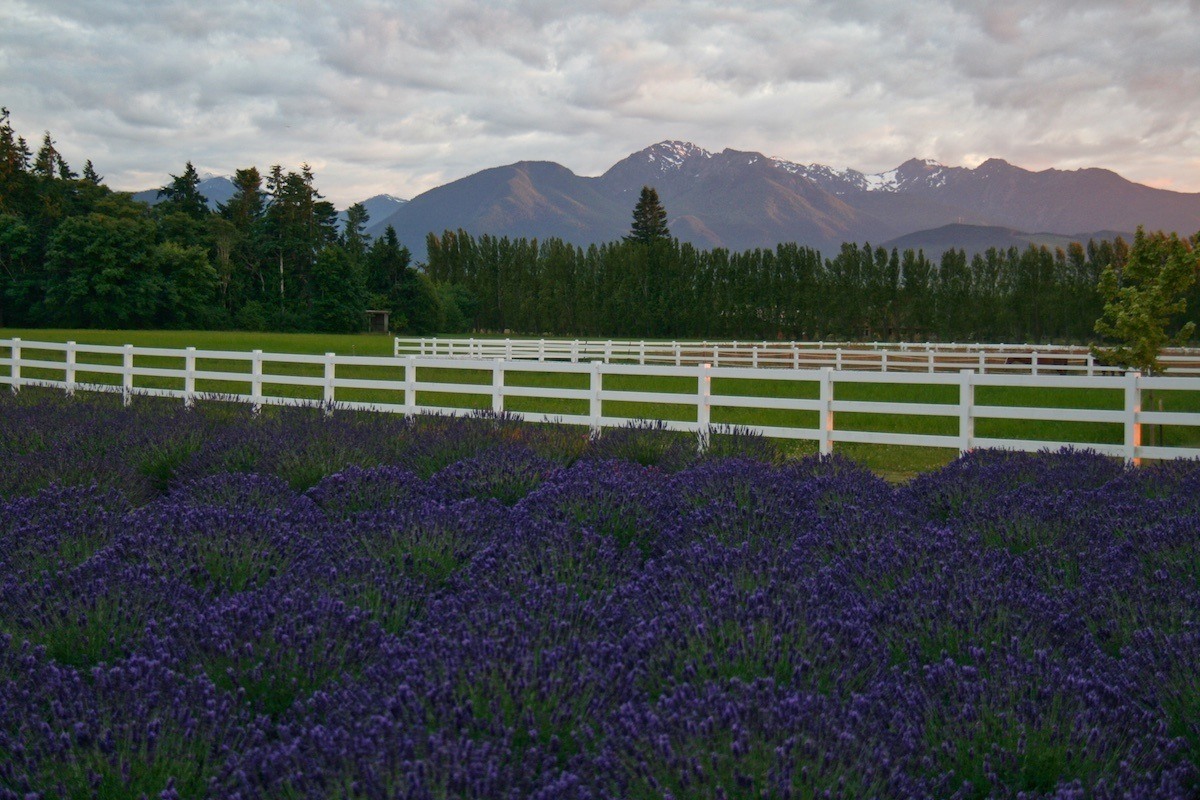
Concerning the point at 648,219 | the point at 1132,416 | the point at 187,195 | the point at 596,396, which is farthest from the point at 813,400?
the point at 648,219

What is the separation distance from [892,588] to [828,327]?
227 feet

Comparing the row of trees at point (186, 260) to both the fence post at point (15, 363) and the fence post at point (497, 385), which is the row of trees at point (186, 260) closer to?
the fence post at point (15, 363)

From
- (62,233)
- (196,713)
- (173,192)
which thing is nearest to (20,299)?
(62,233)

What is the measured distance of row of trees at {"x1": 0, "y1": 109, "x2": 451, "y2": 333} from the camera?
6062cm

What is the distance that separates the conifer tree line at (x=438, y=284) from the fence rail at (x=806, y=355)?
2606 cm

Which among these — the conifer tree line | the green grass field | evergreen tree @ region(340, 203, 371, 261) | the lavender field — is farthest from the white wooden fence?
evergreen tree @ region(340, 203, 371, 261)

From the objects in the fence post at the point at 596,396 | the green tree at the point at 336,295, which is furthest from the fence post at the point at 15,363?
the green tree at the point at 336,295

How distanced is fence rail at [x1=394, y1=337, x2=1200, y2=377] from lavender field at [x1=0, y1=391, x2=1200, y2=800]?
21.8 m

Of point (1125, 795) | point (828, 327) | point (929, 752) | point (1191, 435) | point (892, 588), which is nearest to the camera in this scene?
point (1125, 795)

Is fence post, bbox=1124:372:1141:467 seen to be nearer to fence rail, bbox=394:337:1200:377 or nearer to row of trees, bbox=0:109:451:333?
fence rail, bbox=394:337:1200:377

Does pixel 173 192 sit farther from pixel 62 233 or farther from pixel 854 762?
pixel 854 762

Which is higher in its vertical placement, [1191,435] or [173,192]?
[173,192]

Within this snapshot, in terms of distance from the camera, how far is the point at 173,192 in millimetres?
81938

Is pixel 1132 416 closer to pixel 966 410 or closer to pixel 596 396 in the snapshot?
pixel 966 410
